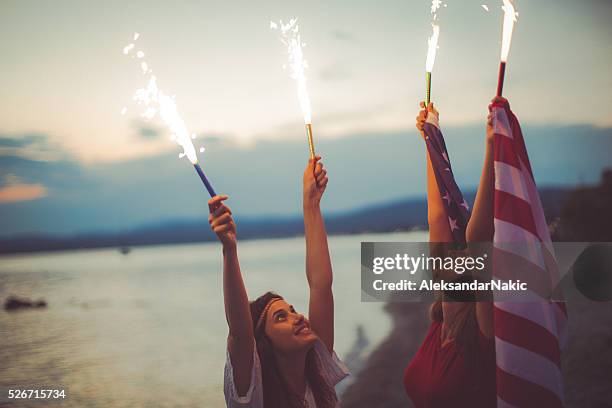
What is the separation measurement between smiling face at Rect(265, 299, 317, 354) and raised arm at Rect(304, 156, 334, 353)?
0.30ft

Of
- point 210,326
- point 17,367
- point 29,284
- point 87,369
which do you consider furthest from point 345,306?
point 29,284

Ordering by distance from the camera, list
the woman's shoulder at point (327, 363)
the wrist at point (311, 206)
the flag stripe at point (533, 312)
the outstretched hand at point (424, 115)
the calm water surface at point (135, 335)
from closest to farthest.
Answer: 1. the flag stripe at point (533, 312)
2. the woman's shoulder at point (327, 363)
3. the wrist at point (311, 206)
4. the outstretched hand at point (424, 115)
5. the calm water surface at point (135, 335)

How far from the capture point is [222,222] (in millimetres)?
2037

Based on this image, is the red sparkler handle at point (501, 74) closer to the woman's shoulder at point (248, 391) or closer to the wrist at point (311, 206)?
the wrist at point (311, 206)

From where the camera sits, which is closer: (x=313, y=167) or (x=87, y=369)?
(x=313, y=167)

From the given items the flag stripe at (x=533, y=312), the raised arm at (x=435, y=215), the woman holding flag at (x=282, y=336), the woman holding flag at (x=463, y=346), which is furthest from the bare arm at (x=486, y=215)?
the woman holding flag at (x=282, y=336)

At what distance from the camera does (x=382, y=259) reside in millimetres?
2910

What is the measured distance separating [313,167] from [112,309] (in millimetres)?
24225

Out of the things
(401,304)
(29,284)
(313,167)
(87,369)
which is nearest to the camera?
(313,167)

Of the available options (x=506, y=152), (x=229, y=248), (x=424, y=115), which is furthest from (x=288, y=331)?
(x=424, y=115)

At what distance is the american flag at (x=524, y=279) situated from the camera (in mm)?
2092

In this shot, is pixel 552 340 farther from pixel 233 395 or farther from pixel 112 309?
pixel 112 309

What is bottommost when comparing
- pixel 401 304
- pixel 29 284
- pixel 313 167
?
pixel 313 167

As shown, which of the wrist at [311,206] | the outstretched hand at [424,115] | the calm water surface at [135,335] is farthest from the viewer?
the calm water surface at [135,335]
